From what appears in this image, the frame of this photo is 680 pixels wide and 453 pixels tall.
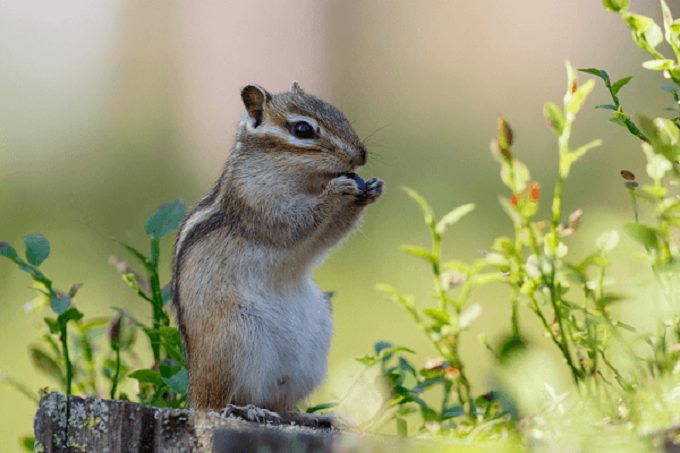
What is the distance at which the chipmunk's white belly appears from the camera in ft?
7.04

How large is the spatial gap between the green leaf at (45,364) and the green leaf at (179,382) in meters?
0.30

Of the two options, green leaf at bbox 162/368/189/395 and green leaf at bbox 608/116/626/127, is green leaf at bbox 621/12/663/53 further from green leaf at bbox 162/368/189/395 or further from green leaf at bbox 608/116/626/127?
green leaf at bbox 162/368/189/395

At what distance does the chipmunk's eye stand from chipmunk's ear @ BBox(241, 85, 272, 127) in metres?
0.11

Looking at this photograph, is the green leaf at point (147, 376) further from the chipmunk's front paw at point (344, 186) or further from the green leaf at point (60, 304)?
the chipmunk's front paw at point (344, 186)

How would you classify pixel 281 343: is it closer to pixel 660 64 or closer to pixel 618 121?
pixel 618 121

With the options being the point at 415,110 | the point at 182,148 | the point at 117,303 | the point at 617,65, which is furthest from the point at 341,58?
the point at 117,303

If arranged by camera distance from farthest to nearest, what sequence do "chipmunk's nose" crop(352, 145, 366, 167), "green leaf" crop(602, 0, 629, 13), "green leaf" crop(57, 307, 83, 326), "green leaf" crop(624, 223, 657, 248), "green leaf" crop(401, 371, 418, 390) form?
1. "chipmunk's nose" crop(352, 145, 366, 167)
2. "green leaf" crop(57, 307, 83, 326)
3. "green leaf" crop(401, 371, 418, 390)
4. "green leaf" crop(602, 0, 629, 13)
5. "green leaf" crop(624, 223, 657, 248)

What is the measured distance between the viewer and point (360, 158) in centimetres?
241

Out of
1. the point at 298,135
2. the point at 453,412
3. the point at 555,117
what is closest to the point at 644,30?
the point at 555,117

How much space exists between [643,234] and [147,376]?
3.44 feet

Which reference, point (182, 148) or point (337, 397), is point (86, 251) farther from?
point (337, 397)

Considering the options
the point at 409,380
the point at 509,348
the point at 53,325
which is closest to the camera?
the point at 509,348

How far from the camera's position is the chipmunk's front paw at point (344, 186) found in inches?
95.7

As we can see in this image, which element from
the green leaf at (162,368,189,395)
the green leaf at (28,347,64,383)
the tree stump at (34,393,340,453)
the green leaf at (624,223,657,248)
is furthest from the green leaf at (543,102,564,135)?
the green leaf at (28,347,64,383)
